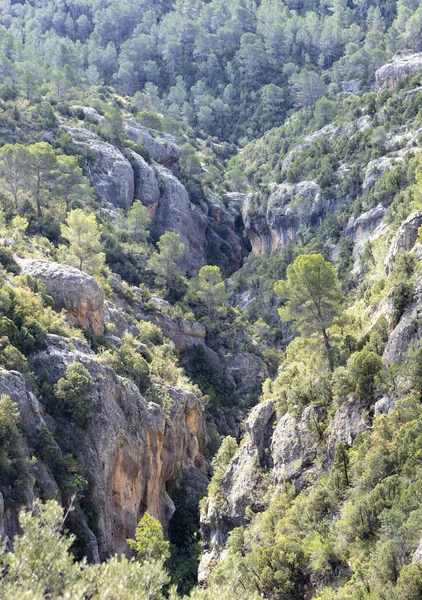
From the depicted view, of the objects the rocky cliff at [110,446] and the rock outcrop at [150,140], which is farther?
the rock outcrop at [150,140]

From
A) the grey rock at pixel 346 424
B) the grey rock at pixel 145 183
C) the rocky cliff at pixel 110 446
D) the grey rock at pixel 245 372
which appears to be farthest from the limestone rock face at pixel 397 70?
the grey rock at pixel 346 424

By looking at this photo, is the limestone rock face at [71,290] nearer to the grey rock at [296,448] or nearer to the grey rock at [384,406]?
the grey rock at [296,448]

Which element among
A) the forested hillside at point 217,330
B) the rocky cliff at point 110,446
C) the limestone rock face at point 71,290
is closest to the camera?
the forested hillside at point 217,330

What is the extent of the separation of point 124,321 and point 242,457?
17071mm

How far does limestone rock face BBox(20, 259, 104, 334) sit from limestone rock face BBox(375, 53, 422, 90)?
6007 cm

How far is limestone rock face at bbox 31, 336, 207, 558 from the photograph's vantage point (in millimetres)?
35750

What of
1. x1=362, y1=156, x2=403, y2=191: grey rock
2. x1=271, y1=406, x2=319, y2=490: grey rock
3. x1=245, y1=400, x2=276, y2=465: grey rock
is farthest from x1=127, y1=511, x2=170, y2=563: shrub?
x1=362, y1=156, x2=403, y2=191: grey rock

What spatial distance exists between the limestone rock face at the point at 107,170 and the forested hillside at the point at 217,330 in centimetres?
36

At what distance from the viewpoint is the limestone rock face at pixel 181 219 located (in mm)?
85062

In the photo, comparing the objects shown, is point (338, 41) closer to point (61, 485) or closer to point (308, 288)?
point (308, 288)

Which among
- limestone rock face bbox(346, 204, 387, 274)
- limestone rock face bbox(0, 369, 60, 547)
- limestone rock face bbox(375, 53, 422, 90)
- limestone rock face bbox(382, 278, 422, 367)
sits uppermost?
limestone rock face bbox(375, 53, 422, 90)

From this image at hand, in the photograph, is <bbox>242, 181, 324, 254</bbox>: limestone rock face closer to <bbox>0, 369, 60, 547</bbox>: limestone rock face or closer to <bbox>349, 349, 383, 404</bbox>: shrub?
<bbox>349, 349, 383, 404</bbox>: shrub

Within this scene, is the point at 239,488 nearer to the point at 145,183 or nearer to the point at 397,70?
the point at 145,183

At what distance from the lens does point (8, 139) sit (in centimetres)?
7588
